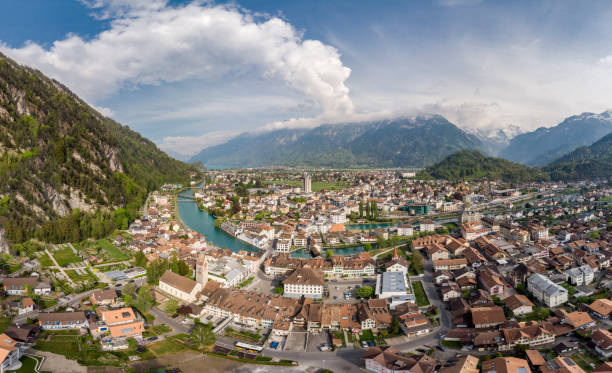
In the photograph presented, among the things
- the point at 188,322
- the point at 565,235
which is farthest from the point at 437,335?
the point at 565,235

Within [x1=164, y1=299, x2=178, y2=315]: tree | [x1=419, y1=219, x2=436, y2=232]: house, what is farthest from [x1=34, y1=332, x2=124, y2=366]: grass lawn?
[x1=419, y1=219, x2=436, y2=232]: house

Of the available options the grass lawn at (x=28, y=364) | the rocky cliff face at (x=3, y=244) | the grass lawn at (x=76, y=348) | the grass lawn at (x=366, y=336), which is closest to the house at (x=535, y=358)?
the grass lawn at (x=366, y=336)

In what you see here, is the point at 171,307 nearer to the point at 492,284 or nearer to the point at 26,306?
the point at 26,306

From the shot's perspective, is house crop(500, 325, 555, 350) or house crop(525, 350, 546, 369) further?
house crop(500, 325, 555, 350)

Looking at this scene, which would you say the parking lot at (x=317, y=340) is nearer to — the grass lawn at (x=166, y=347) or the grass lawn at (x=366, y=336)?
the grass lawn at (x=366, y=336)

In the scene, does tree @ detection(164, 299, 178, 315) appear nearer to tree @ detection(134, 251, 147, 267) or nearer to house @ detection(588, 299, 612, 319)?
tree @ detection(134, 251, 147, 267)

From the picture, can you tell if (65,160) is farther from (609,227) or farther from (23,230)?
(609,227)
